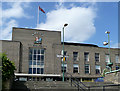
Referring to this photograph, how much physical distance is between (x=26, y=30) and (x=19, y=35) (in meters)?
1.93

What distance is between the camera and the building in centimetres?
4003

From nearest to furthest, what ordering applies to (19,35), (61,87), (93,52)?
(61,87)
(19,35)
(93,52)

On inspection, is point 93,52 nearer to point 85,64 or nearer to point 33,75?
point 85,64

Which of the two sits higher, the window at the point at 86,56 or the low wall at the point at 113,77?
the window at the point at 86,56

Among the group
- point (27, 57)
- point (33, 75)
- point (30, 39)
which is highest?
point (30, 39)

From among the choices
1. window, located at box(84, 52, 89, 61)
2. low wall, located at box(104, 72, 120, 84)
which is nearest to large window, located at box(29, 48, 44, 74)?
window, located at box(84, 52, 89, 61)

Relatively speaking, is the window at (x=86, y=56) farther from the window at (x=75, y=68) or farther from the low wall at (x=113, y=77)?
the low wall at (x=113, y=77)

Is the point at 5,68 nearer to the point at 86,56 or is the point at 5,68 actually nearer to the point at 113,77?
the point at 113,77

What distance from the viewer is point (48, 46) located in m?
42.8

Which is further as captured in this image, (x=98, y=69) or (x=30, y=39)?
(x=98, y=69)

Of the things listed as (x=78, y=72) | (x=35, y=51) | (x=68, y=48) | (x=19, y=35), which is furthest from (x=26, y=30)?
(x=78, y=72)

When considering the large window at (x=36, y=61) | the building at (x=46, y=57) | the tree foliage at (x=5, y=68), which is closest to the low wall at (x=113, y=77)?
the tree foliage at (x=5, y=68)

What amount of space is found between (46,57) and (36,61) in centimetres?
237

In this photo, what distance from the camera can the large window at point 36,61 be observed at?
134 ft
